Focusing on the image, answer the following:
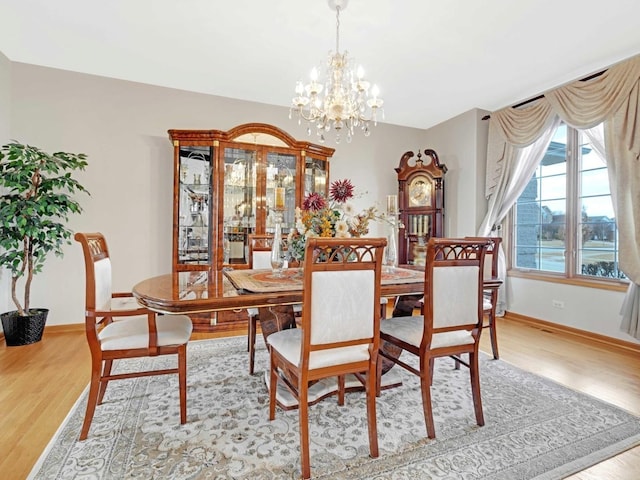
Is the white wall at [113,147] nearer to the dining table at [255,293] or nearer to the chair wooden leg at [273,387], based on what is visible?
the dining table at [255,293]

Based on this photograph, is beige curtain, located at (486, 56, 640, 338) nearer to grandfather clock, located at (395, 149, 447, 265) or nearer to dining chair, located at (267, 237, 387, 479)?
grandfather clock, located at (395, 149, 447, 265)

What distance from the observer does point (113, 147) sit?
351 cm

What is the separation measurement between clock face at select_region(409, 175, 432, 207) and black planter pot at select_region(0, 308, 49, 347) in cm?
445

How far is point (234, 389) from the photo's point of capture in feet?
7.31

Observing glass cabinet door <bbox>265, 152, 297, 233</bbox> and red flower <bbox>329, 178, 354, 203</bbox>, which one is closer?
red flower <bbox>329, 178, 354, 203</bbox>

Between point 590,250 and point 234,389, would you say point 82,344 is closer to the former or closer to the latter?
point 234,389

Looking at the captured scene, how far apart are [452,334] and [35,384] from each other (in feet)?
9.12

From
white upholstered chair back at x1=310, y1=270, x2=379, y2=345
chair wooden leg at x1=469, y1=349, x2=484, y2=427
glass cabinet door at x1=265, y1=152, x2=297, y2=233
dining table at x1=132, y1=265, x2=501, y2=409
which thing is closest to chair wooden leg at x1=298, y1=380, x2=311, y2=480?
white upholstered chair back at x1=310, y1=270, x2=379, y2=345

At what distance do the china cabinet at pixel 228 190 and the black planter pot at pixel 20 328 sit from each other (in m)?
1.27

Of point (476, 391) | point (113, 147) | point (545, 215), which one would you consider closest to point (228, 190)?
point (113, 147)

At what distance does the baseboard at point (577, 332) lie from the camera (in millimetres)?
2998

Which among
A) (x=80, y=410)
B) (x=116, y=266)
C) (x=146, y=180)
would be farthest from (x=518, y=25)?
(x=116, y=266)

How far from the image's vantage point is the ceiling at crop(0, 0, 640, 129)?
237cm

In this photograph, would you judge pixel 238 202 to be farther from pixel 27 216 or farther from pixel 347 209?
pixel 347 209
